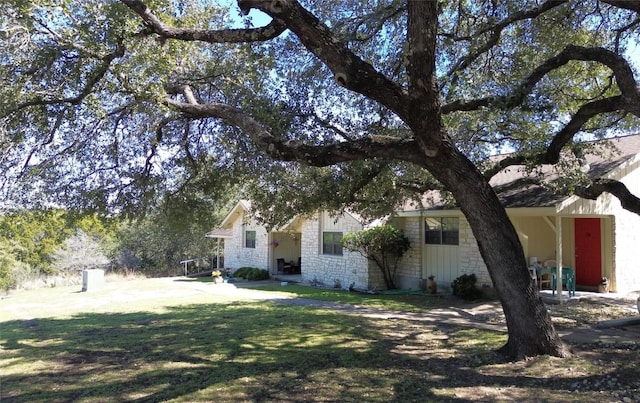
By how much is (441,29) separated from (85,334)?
10374 millimetres

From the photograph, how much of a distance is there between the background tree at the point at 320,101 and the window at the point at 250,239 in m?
15.6

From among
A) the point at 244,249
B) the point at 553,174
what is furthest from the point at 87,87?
the point at 244,249

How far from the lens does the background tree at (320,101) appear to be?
271 inches

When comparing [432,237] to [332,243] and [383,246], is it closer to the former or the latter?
[383,246]

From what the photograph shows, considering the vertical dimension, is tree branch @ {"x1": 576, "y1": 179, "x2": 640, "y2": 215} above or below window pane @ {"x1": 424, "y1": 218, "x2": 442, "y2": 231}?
above

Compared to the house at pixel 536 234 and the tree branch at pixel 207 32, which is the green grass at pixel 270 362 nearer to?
the house at pixel 536 234

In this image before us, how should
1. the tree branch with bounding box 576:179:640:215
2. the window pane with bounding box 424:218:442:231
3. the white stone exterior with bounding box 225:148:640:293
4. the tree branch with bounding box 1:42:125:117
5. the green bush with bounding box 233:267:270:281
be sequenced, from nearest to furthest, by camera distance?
1. the tree branch with bounding box 1:42:125:117
2. the tree branch with bounding box 576:179:640:215
3. the white stone exterior with bounding box 225:148:640:293
4. the window pane with bounding box 424:218:442:231
5. the green bush with bounding box 233:267:270:281

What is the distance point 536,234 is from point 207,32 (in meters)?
12.8

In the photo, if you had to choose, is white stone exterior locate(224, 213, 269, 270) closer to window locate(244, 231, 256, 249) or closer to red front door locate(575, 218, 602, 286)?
window locate(244, 231, 256, 249)

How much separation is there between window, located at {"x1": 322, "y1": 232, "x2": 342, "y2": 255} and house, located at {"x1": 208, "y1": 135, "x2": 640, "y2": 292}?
7 centimetres

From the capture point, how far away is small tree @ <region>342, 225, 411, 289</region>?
18.6m

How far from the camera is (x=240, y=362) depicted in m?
8.10

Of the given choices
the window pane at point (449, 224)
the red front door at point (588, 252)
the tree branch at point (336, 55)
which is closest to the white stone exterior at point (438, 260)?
the window pane at point (449, 224)

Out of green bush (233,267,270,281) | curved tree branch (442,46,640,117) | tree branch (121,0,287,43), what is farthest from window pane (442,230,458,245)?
tree branch (121,0,287,43)
